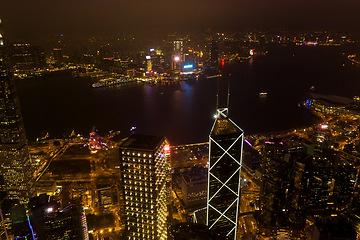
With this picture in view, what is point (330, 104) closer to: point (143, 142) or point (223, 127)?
point (223, 127)

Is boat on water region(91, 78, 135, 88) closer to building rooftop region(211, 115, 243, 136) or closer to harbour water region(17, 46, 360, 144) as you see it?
harbour water region(17, 46, 360, 144)

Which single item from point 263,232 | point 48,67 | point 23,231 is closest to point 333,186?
point 263,232

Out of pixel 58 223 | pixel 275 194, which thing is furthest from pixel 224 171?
pixel 58 223

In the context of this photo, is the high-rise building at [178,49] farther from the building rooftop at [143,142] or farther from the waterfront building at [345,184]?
the building rooftop at [143,142]

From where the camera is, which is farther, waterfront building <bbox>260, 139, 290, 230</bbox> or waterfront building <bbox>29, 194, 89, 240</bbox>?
waterfront building <bbox>260, 139, 290, 230</bbox>

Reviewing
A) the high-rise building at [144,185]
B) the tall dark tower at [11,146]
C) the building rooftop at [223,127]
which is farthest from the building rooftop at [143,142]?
the tall dark tower at [11,146]

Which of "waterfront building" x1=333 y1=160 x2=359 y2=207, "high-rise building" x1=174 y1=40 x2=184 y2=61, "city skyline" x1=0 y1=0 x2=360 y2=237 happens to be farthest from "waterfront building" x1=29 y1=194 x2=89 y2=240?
"high-rise building" x1=174 y1=40 x2=184 y2=61

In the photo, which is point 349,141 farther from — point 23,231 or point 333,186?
point 23,231
